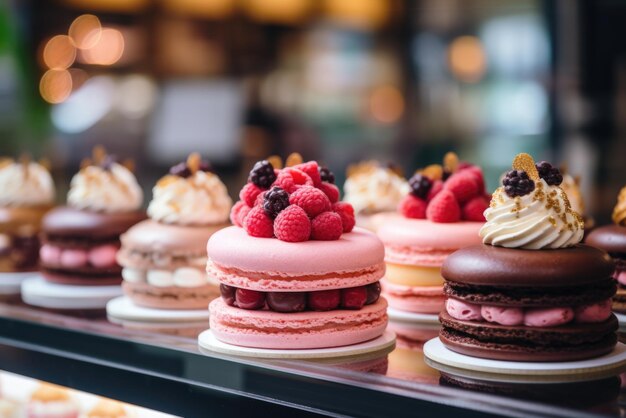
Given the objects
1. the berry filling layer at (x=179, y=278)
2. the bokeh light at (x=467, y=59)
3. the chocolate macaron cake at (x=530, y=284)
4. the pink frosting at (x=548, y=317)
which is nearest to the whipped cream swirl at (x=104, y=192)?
the berry filling layer at (x=179, y=278)

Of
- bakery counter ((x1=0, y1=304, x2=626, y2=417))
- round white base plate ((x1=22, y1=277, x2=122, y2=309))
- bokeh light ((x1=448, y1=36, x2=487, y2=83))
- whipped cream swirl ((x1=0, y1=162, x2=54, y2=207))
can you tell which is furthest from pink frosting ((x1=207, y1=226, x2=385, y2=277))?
bokeh light ((x1=448, y1=36, x2=487, y2=83))

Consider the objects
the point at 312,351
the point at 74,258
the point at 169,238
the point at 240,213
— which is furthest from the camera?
the point at 74,258

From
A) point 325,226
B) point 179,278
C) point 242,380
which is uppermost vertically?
point 325,226

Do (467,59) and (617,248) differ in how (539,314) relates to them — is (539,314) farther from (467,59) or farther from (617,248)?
(467,59)

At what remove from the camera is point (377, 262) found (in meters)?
2.23

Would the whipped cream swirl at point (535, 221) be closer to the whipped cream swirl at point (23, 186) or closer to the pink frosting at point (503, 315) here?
the pink frosting at point (503, 315)

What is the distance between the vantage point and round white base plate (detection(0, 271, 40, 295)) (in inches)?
124

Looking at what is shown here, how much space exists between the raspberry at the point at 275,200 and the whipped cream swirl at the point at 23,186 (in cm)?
176

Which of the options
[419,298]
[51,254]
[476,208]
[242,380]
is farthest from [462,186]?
[51,254]

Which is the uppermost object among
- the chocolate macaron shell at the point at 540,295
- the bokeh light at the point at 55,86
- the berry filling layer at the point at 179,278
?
the bokeh light at the point at 55,86

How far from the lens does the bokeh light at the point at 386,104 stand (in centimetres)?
664

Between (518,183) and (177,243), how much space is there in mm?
1130

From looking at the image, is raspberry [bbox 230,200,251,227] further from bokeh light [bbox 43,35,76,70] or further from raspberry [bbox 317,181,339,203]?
bokeh light [bbox 43,35,76,70]

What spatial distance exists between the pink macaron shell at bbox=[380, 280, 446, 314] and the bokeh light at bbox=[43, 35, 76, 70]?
4922 mm
